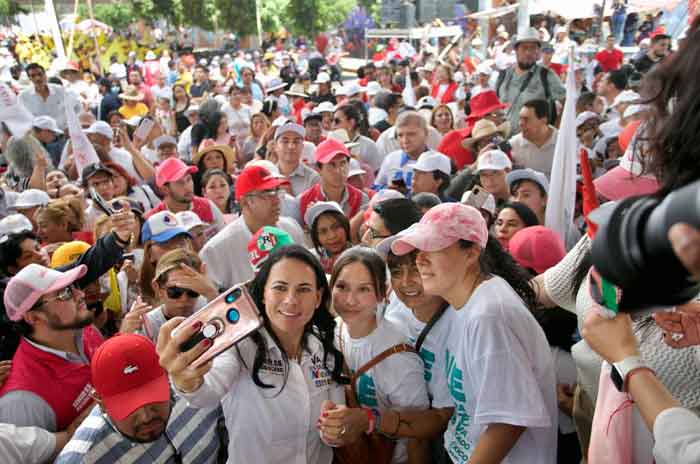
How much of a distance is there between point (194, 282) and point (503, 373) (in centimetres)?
168

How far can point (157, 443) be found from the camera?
7.73 ft

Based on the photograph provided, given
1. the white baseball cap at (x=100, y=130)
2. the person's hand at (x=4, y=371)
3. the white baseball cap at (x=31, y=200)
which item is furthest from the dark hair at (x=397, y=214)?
the white baseball cap at (x=100, y=130)

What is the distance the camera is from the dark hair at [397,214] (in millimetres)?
3314

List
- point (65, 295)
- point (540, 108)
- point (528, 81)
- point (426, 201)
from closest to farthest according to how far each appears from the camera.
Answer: point (65, 295) < point (426, 201) < point (540, 108) < point (528, 81)

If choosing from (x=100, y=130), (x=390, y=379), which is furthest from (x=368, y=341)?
(x=100, y=130)

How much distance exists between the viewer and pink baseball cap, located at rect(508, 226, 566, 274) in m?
3.06

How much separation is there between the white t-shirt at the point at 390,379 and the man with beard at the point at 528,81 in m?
5.25

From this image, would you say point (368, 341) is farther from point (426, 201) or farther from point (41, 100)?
point (41, 100)

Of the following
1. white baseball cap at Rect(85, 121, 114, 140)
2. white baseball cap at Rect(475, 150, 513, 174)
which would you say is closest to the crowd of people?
white baseball cap at Rect(475, 150, 513, 174)

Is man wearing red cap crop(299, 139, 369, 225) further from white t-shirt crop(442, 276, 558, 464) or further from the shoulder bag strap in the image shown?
white t-shirt crop(442, 276, 558, 464)

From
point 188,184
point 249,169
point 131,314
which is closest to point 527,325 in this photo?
point 131,314

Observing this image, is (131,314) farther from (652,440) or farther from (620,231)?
(620,231)

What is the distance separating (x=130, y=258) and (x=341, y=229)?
1430 mm

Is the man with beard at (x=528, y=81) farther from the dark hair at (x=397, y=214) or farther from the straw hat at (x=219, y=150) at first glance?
the dark hair at (x=397, y=214)
